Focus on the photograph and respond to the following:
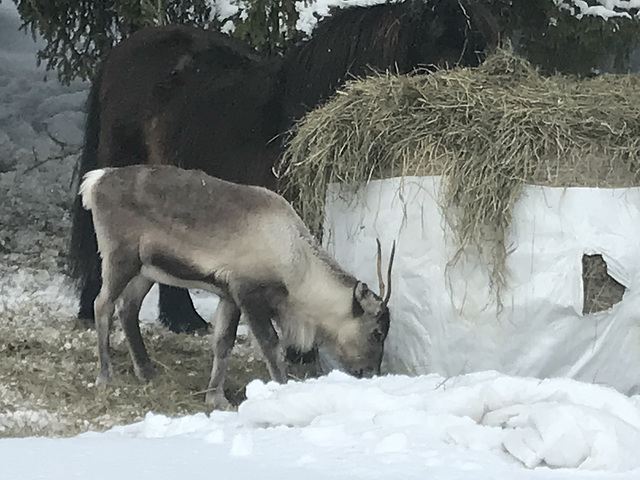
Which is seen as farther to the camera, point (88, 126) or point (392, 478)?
point (88, 126)

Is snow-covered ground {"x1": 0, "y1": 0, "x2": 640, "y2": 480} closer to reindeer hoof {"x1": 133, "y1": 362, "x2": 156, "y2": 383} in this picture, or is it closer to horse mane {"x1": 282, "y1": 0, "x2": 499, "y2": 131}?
reindeer hoof {"x1": 133, "y1": 362, "x2": 156, "y2": 383}

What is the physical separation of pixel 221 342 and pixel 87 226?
1.95m

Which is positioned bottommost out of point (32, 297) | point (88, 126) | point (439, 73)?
point (32, 297)

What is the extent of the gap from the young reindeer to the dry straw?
1.42ft

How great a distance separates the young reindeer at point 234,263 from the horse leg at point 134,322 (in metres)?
0.16

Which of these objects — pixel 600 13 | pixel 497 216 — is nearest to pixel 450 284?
pixel 497 216

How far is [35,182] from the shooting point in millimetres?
11250

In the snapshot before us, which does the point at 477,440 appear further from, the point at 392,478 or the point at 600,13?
the point at 600,13

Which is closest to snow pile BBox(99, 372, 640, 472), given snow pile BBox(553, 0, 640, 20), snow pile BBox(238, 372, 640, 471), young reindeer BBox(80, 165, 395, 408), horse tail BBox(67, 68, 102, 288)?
snow pile BBox(238, 372, 640, 471)

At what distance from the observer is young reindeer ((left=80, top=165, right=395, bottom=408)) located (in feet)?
16.6

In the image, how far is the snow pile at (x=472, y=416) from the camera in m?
2.99

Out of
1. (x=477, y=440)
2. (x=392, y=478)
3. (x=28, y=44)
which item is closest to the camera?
(x=392, y=478)

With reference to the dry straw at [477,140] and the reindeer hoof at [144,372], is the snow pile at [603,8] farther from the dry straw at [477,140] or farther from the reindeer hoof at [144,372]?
the reindeer hoof at [144,372]

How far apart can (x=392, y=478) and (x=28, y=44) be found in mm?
13723
